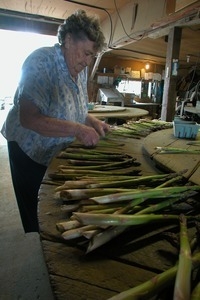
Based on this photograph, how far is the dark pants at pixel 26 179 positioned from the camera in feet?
6.05

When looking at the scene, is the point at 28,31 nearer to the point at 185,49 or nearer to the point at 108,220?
the point at 185,49

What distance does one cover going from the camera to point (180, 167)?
1.38 m

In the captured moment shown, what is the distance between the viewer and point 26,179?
190 centimetres

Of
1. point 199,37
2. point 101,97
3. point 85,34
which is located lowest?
point 101,97

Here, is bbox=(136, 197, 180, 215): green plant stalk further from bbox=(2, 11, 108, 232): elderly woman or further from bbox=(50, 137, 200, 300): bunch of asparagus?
bbox=(2, 11, 108, 232): elderly woman

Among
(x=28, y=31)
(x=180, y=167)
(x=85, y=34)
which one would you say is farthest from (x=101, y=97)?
(x=180, y=167)

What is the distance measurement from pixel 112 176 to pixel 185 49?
6.27 metres

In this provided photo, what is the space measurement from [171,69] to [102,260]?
12.2ft

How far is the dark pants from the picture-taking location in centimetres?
184

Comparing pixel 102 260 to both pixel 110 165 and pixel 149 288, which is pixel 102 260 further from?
pixel 110 165

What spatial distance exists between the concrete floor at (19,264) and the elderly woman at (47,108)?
0.54 metres

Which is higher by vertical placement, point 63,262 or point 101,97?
point 101,97

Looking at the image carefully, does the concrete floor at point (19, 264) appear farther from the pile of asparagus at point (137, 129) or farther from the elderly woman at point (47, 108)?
the pile of asparagus at point (137, 129)

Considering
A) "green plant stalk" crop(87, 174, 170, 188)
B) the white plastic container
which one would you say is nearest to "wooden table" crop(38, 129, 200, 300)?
"green plant stalk" crop(87, 174, 170, 188)
